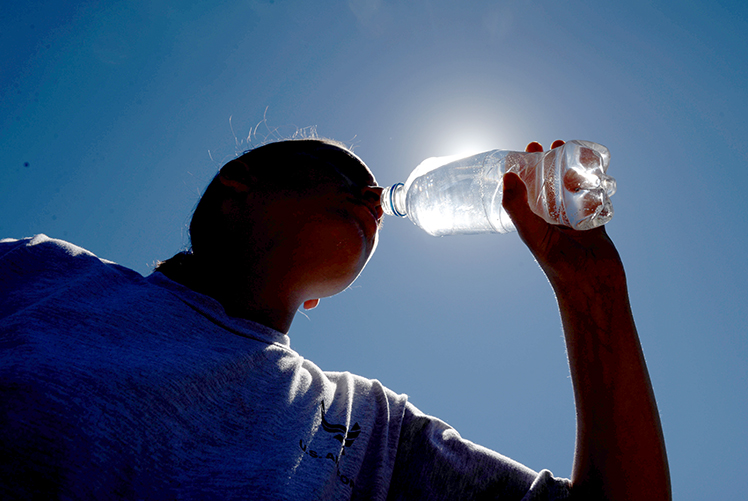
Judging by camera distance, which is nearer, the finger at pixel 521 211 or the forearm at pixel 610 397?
the forearm at pixel 610 397

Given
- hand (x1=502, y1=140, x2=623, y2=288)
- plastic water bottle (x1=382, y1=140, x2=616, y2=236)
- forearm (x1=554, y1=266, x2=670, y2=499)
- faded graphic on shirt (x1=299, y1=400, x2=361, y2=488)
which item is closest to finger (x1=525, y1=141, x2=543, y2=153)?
plastic water bottle (x1=382, y1=140, x2=616, y2=236)

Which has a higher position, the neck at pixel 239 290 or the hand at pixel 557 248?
the hand at pixel 557 248

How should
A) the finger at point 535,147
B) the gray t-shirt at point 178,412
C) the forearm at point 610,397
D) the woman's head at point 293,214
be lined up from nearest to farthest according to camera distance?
1. the gray t-shirt at point 178,412
2. the forearm at point 610,397
3. the woman's head at point 293,214
4. the finger at point 535,147

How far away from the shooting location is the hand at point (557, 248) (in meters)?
1.43

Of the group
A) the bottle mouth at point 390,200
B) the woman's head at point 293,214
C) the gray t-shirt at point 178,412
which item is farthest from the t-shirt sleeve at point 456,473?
the bottle mouth at point 390,200

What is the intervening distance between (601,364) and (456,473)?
23.6 inches

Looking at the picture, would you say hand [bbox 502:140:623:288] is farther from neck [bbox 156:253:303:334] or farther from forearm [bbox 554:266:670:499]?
neck [bbox 156:253:303:334]

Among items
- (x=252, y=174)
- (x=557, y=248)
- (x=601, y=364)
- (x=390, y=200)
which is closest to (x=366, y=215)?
(x=390, y=200)

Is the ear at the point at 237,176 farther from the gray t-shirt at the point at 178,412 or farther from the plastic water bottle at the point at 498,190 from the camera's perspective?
the plastic water bottle at the point at 498,190

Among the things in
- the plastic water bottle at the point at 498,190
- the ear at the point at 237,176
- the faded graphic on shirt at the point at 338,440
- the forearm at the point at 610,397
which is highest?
the plastic water bottle at the point at 498,190

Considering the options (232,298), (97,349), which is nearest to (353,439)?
(232,298)

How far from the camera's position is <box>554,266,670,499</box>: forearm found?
47.1 inches

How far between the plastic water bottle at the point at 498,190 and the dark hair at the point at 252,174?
0.34 metres

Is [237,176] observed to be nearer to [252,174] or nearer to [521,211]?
[252,174]
